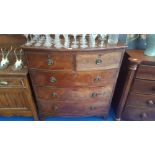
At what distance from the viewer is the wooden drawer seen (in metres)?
1.29

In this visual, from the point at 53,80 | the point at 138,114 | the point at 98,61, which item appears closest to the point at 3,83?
the point at 53,80

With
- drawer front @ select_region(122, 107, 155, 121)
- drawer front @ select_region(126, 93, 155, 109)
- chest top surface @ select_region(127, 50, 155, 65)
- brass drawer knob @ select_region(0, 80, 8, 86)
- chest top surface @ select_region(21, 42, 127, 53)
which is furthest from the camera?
drawer front @ select_region(122, 107, 155, 121)

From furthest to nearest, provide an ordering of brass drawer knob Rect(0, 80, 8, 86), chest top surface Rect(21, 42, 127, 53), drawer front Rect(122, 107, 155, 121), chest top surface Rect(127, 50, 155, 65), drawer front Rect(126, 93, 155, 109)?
drawer front Rect(122, 107, 155, 121) < drawer front Rect(126, 93, 155, 109) < brass drawer knob Rect(0, 80, 8, 86) < chest top surface Rect(127, 50, 155, 65) < chest top surface Rect(21, 42, 127, 53)

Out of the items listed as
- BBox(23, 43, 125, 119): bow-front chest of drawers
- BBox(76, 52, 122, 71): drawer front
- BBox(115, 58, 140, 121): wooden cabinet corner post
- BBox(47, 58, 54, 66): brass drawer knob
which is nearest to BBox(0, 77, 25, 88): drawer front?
BBox(23, 43, 125, 119): bow-front chest of drawers

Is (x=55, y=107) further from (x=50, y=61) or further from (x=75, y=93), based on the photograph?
(x=50, y=61)

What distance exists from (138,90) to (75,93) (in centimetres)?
61

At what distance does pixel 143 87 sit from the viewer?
4.19 feet

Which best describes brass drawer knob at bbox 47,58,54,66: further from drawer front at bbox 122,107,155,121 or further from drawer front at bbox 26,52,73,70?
drawer front at bbox 122,107,155,121
